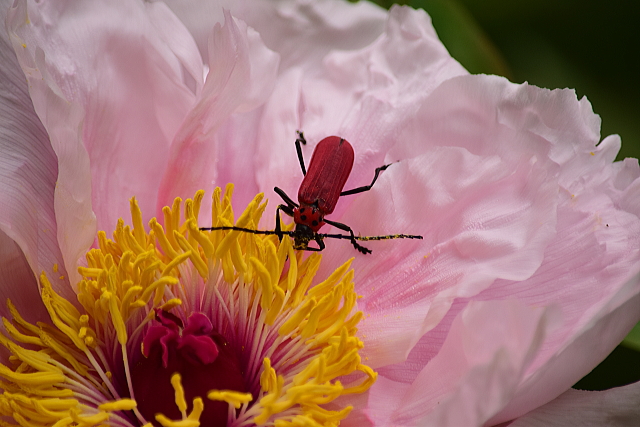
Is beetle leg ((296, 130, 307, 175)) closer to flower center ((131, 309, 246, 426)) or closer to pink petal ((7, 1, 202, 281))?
pink petal ((7, 1, 202, 281))

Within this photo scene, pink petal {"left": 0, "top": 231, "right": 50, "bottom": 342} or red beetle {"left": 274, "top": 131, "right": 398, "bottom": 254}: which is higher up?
red beetle {"left": 274, "top": 131, "right": 398, "bottom": 254}

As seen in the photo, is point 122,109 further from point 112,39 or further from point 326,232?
point 326,232

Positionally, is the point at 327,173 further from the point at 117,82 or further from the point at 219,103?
the point at 117,82

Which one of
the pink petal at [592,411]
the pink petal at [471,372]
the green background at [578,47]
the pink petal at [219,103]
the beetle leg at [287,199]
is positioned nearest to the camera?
the pink petal at [471,372]

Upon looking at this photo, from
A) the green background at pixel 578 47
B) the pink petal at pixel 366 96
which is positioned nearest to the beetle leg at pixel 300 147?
the pink petal at pixel 366 96

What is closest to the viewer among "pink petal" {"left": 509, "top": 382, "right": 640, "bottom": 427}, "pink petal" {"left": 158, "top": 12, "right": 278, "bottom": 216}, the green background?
"pink petal" {"left": 509, "top": 382, "right": 640, "bottom": 427}

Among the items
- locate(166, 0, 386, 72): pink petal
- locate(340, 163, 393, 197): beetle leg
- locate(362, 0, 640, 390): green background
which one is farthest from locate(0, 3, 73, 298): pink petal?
locate(362, 0, 640, 390): green background

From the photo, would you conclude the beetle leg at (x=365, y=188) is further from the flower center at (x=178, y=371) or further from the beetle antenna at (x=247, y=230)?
the flower center at (x=178, y=371)

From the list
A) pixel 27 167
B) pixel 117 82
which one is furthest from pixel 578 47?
pixel 27 167
